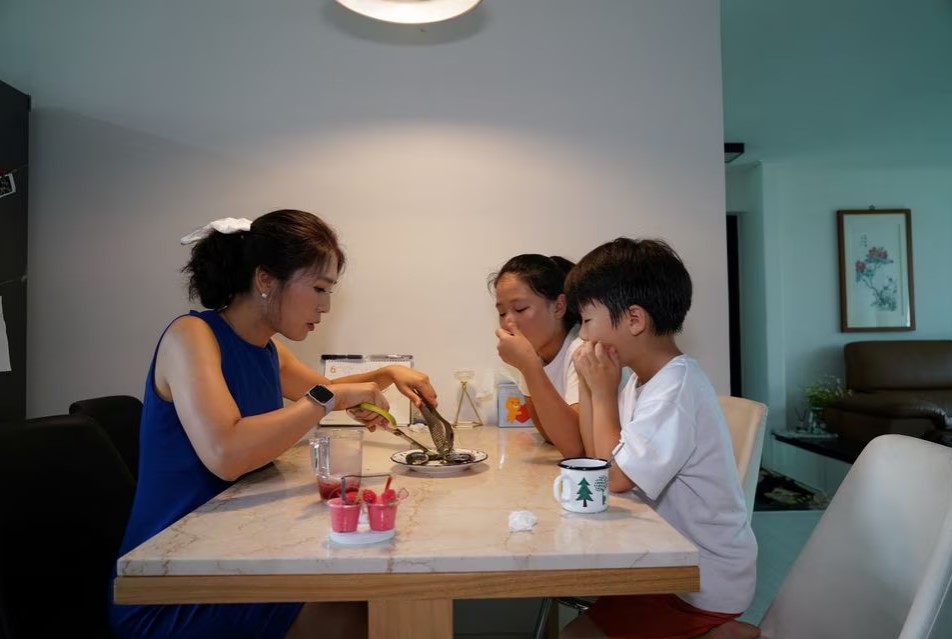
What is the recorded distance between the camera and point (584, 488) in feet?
3.13

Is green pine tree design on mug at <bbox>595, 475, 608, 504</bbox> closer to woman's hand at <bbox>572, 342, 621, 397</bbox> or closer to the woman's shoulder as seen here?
woman's hand at <bbox>572, 342, 621, 397</bbox>

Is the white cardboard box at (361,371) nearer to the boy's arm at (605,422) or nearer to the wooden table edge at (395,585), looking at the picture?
the boy's arm at (605,422)

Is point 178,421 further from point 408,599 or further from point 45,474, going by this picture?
point 408,599

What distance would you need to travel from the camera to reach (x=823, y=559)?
104 centimetres

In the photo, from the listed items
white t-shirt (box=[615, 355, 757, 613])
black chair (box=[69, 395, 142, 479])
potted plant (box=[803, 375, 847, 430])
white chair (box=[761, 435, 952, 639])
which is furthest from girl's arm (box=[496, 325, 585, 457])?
potted plant (box=[803, 375, 847, 430])

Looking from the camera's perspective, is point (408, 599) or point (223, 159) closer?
point (408, 599)

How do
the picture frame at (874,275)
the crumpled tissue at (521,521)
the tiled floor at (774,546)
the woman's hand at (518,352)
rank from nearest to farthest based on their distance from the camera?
the crumpled tissue at (521,521) → the woman's hand at (518,352) → the tiled floor at (774,546) → the picture frame at (874,275)

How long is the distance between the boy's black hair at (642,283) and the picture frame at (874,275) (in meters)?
5.03

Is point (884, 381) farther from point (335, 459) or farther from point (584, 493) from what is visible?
point (335, 459)

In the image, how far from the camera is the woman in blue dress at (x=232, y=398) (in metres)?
1.05

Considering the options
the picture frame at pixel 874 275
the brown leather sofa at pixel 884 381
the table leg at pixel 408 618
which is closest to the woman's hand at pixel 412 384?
the table leg at pixel 408 618

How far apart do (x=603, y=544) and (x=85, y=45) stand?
94.5 inches

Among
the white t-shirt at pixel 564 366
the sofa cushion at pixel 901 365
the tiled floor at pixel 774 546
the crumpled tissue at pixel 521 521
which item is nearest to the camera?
the crumpled tissue at pixel 521 521

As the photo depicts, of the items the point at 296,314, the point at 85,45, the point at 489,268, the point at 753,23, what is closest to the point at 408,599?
the point at 296,314
